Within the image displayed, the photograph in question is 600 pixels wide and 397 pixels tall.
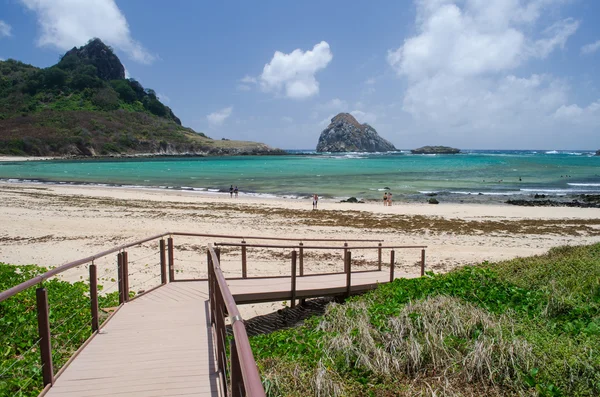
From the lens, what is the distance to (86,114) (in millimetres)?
140375

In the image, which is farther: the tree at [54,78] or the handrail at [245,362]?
the tree at [54,78]

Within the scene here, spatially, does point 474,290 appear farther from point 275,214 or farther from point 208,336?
point 275,214

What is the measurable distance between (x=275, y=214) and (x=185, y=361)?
20957 mm

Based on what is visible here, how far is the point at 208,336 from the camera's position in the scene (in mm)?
5410

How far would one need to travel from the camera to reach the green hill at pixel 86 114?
11762 cm

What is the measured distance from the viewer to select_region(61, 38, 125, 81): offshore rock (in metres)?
190

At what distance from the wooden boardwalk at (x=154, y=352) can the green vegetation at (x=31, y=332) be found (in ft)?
1.21

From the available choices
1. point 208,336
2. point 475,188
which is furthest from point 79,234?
point 475,188

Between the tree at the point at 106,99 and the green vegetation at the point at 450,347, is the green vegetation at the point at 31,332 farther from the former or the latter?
the tree at the point at 106,99

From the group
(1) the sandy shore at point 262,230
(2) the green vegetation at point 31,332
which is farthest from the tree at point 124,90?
(2) the green vegetation at point 31,332

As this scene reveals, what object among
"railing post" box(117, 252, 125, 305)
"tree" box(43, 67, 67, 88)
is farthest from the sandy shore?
"tree" box(43, 67, 67, 88)

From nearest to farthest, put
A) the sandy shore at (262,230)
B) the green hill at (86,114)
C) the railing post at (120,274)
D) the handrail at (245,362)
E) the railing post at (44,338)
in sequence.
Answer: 1. the handrail at (245,362)
2. the railing post at (44,338)
3. the railing post at (120,274)
4. the sandy shore at (262,230)
5. the green hill at (86,114)

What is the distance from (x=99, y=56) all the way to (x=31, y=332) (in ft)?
719

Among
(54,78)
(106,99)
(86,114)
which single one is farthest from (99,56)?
(86,114)
